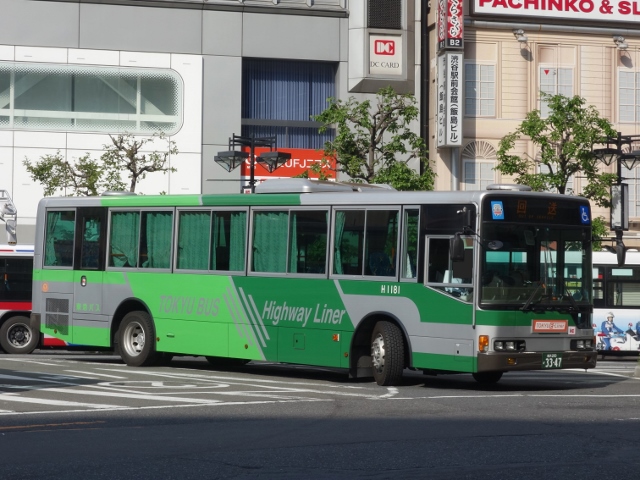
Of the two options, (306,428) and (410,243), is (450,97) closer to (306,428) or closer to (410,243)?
(410,243)

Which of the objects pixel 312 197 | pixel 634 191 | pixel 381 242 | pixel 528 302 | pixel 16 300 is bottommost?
pixel 16 300

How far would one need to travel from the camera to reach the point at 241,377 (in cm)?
1847

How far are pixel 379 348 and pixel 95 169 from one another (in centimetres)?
1920

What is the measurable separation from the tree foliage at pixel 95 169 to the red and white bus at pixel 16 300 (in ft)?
18.0

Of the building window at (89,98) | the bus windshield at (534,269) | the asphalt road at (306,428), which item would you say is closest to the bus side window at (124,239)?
the asphalt road at (306,428)

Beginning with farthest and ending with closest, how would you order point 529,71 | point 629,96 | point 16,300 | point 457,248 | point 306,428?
point 629,96
point 529,71
point 16,300
point 457,248
point 306,428

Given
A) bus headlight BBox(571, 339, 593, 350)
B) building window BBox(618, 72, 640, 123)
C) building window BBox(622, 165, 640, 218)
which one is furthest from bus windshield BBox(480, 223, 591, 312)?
building window BBox(618, 72, 640, 123)

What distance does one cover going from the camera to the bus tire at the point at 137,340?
66.5 ft

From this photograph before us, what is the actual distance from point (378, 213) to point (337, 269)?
1059 mm

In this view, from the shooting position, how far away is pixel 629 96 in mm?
Result: 41812

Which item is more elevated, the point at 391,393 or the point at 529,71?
the point at 529,71

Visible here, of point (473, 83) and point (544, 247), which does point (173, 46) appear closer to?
point (473, 83)

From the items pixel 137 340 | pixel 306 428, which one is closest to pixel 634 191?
pixel 137 340

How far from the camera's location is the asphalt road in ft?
29.0
